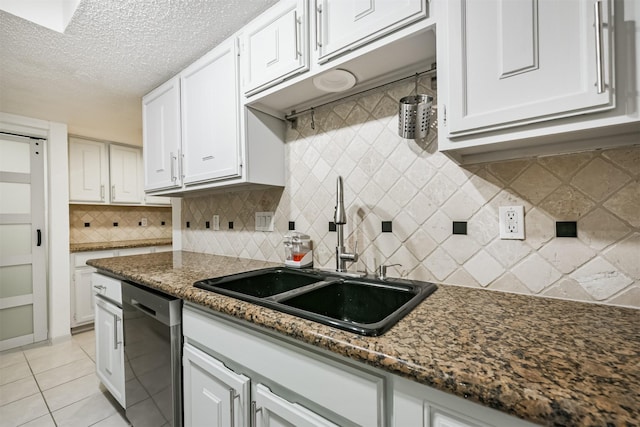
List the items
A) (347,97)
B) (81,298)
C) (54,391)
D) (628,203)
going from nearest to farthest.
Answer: (628,203) < (347,97) < (54,391) < (81,298)

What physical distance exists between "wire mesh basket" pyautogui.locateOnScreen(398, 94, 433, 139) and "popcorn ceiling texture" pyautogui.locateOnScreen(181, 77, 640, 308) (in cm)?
5

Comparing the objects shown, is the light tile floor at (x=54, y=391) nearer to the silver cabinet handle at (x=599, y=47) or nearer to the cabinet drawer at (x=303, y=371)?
the cabinet drawer at (x=303, y=371)

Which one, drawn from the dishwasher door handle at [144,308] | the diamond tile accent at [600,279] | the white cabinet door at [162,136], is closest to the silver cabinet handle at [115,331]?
the dishwasher door handle at [144,308]

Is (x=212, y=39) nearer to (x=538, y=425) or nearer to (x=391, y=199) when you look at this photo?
(x=391, y=199)

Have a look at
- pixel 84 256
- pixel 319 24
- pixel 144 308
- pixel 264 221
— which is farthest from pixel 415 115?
pixel 84 256

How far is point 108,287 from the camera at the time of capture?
67.0 inches

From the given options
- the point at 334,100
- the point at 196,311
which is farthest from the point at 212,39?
the point at 196,311

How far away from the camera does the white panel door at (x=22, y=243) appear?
2.58 m

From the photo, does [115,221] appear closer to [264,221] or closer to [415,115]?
[264,221]

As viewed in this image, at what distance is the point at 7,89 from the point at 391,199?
2887 millimetres

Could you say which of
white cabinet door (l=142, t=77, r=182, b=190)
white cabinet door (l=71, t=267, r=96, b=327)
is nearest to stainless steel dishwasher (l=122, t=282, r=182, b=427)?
white cabinet door (l=142, t=77, r=182, b=190)

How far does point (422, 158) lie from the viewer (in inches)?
47.2

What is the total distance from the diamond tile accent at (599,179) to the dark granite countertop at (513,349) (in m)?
0.36

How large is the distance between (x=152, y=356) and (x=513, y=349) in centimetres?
142
